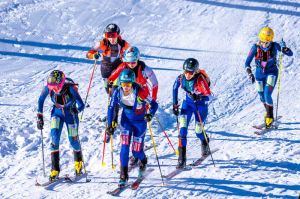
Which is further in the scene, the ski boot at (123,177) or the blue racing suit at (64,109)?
the blue racing suit at (64,109)

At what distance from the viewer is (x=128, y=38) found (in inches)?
745

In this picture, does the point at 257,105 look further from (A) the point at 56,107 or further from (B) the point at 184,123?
(A) the point at 56,107

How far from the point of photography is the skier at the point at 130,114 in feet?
31.9

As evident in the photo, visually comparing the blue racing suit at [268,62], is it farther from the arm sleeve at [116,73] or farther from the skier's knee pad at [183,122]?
the arm sleeve at [116,73]

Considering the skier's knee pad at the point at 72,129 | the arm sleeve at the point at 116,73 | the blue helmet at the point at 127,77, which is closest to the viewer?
the blue helmet at the point at 127,77

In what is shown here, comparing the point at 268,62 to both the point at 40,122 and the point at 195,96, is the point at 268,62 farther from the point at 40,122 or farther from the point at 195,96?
the point at 40,122

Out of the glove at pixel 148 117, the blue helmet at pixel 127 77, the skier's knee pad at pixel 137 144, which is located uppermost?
the blue helmet at pixel 127 77

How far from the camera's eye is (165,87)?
15266mm

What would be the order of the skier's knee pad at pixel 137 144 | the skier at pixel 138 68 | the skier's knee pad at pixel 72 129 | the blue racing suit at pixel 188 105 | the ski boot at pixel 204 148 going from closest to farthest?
1. the skier's knee pad at pixel 137 144
2. the skier's knee pad at pixel 72 129
3. the blue racing suit at pixel 188 105
4. the skier at pixel 138 68
5. the ski boot at pixel 204 148

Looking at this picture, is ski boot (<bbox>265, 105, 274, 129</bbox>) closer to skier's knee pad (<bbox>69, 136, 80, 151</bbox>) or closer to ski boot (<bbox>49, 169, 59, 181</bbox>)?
skier's knee pad (<bbox>69, 136, 80, 151</bbox>)

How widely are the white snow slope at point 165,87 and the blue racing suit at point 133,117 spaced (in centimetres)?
77

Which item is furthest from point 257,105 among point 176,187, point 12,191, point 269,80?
point 12,191

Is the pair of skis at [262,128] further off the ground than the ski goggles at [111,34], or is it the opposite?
the ski goggles at [111,34]

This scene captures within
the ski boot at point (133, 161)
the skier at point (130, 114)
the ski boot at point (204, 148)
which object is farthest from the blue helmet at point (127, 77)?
the ski boot at point (204, 148)
